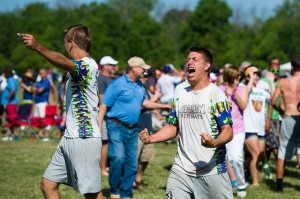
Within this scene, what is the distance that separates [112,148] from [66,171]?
9.31ft

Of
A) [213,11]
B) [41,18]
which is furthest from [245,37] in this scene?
[41,18]

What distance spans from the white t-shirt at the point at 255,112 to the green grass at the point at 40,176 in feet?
3.67

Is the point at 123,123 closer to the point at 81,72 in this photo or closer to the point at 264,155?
the point at 81,72

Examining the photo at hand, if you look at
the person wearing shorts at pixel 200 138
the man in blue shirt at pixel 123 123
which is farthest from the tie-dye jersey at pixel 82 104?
the man in blue shirt at pixel 123 123

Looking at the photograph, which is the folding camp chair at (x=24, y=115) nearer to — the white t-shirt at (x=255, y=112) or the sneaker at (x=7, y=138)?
the sneaker at (x=7, y=138)

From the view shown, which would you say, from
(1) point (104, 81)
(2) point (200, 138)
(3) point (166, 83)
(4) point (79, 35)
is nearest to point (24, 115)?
(3) point (166, 83)

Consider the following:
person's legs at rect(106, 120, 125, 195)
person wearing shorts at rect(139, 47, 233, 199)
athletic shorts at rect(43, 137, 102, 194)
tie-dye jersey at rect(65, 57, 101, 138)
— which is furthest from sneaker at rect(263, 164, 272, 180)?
tie-dye jersey at rect(65, 57, 101, 138)

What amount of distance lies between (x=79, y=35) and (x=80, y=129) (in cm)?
99

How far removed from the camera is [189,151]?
562 cm

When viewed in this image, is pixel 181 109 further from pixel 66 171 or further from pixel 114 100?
pixel 114 100

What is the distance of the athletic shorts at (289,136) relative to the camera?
9.92 metres

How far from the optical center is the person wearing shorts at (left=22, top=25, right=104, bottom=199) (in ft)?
19.2

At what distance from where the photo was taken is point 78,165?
5891 millimetres

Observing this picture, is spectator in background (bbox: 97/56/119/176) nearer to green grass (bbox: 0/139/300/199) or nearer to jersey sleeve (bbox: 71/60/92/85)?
green grass (bbox: 0/139/300/199)
